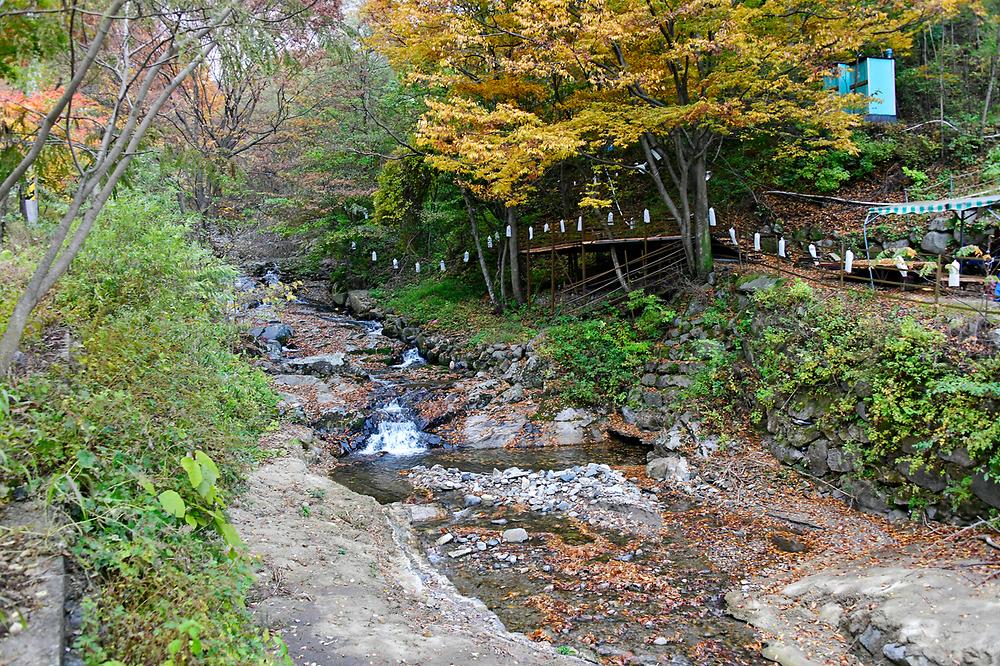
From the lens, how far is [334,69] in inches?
778

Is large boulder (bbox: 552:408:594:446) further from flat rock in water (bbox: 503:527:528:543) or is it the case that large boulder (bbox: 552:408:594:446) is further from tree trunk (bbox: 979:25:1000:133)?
tree trunk (bbox: 979:25:1000:133)

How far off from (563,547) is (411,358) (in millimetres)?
11398

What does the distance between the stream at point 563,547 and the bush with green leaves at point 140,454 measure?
11.7ft

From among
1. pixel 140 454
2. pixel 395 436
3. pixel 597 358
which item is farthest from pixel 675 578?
pixel 395 436

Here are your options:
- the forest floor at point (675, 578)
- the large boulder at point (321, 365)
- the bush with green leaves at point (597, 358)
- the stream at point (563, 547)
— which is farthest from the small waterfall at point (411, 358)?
the forest floor at point (675, 578)

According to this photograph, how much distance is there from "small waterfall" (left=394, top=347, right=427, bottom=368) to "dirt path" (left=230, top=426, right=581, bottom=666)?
883 cm

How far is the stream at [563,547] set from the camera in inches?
254

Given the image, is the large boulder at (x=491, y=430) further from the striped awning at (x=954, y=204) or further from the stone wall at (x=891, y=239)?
the striped awning at (x=954, y=204)

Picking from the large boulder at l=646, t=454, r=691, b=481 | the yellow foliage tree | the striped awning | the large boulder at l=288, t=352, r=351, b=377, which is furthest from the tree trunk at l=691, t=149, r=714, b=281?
the large boulder at l=288, t=352, r=351, b=377

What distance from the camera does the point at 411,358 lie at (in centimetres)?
1898

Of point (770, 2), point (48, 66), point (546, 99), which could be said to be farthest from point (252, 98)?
point (770, 2)

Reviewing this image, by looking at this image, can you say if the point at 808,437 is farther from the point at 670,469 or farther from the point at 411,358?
the point at 411,358

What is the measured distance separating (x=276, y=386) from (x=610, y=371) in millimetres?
8304

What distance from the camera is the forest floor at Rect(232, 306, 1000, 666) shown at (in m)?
5.43
